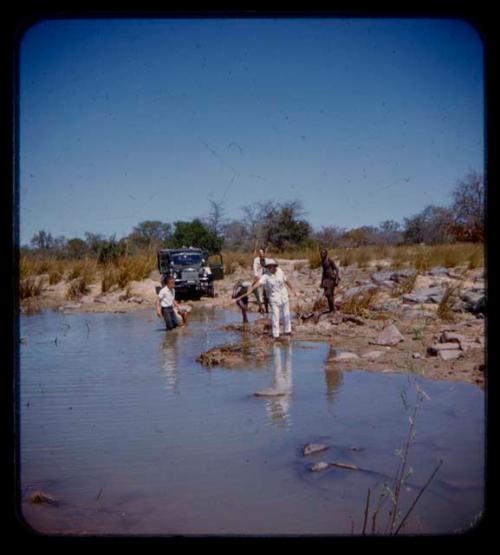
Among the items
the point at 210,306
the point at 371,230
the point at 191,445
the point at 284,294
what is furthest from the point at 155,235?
the point at 191,445

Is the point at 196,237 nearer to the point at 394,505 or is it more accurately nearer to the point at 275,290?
the point at 275,290

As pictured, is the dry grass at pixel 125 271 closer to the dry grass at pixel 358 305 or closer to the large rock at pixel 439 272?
the large rock at pixel 439 272

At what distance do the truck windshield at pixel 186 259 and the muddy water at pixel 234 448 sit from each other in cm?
1069

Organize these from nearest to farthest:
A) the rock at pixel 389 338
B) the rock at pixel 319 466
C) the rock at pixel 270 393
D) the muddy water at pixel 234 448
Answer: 1. the muddy water at pixel 234 448
2. the rock at pixel 319 466
3. the rock at pixel 270 393
4. the rock at pixel 389 338

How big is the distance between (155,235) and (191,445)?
59.3 metres

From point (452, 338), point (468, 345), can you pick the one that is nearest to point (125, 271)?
point (452, 338)

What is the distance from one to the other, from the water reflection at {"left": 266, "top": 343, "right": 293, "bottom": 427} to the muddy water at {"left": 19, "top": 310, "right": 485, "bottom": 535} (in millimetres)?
32

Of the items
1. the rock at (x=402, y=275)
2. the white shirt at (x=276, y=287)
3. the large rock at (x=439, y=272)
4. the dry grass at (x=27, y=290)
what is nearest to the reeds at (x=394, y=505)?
the white shirt at (x=276, y=287)

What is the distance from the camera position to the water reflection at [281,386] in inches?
249

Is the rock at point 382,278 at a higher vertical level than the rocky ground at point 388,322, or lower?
higher

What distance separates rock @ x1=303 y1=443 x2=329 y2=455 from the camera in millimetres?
5180

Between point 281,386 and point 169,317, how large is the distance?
632 cm

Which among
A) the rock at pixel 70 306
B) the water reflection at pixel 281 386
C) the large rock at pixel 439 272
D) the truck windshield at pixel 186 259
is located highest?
the truck windshield at pixel 186 259

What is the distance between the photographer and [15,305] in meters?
2.63
